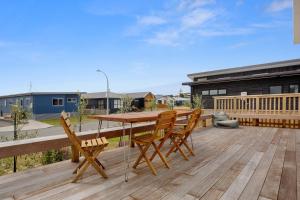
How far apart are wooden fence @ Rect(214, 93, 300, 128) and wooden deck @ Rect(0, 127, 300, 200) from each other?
4.30 meters

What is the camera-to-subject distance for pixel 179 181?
2.59 meters

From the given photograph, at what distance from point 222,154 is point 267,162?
774 millimetres

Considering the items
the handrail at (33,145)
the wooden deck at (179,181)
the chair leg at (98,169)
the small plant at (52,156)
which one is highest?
the handrail at (33,145)

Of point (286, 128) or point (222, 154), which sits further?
point (286, 128)

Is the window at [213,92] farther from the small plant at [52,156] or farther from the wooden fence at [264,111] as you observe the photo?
the small plant at [52,156]

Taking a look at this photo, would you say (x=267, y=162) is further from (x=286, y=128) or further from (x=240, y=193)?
(x=286, y=128)

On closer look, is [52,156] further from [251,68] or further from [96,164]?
[251,68]

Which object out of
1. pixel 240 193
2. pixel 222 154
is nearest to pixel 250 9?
pixel 222 154

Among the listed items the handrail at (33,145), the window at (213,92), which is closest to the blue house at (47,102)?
the window at (213,92)

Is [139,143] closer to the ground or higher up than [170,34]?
closer to the ground

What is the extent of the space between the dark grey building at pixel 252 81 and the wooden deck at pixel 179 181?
1148 centimetres

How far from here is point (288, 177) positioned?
8.94 ft

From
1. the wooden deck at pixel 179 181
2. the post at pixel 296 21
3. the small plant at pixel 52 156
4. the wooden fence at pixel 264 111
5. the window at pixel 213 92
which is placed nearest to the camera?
the wooden deck at pixel 179 181

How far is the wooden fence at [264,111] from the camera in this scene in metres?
7.45
